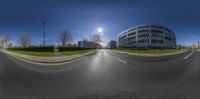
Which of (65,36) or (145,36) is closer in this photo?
(145,36)

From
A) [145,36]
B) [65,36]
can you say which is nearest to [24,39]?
[65,36]

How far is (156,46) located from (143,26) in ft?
4.61

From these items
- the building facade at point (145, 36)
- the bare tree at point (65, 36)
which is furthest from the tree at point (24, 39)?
the building facade at point (145, 36)

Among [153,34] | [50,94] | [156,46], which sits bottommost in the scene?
[50,94]

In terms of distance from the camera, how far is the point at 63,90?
14.8ft

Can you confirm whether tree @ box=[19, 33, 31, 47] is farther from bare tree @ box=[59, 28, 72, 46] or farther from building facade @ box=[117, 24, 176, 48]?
building facade @ box=[117, 24, 176, 48]

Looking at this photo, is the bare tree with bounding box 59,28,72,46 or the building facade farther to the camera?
the bare tree with bounding box 59,28,72,46

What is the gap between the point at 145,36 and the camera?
7180mm

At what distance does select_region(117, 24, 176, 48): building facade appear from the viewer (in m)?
7.01

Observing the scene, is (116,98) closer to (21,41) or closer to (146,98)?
(146,98)

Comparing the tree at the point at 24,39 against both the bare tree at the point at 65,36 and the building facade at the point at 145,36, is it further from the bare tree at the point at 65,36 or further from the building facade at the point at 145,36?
the building facade at the point at 145,36

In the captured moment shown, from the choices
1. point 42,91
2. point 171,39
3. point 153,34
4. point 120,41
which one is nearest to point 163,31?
point 153,34

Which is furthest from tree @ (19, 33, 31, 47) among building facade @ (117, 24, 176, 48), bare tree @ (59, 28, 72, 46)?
building facade @ (117, 24, 176, 48)

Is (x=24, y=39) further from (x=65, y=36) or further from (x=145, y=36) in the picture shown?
(x=145, y=36)
